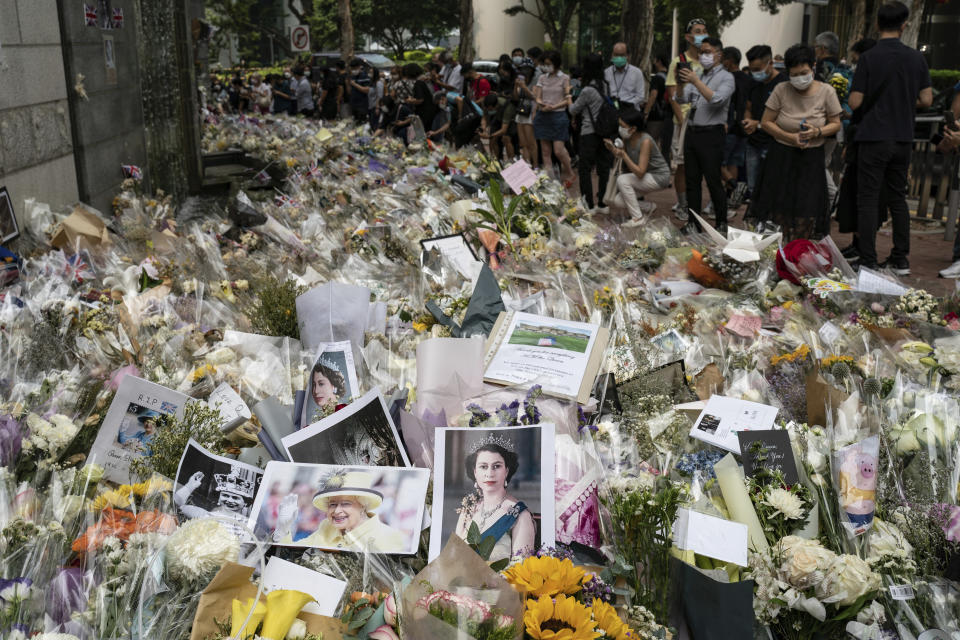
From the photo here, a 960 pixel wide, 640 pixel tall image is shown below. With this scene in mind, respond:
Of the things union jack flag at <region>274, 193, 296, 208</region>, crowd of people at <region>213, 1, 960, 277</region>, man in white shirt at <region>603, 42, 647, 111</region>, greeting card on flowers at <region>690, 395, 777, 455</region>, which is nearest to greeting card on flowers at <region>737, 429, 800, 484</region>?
greeting card on flowers at <region>690, 395, 777, 455</region>

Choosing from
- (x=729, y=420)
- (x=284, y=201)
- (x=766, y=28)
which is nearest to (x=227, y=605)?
(x=729, y=420)

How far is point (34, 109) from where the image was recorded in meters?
5.00

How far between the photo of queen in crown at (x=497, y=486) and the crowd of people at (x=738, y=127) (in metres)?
3.36

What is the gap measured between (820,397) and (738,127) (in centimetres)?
608

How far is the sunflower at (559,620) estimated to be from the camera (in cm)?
154

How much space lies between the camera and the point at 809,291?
12.8ft

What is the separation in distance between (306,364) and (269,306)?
0.48 metres

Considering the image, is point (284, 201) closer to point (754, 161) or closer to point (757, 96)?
point (757, 96)

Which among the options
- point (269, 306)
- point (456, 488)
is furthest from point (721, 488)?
point (269, 306)

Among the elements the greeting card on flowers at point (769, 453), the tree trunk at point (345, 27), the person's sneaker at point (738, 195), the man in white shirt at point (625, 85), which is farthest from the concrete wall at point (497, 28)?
the greeting card on flowers at point (769, 453)

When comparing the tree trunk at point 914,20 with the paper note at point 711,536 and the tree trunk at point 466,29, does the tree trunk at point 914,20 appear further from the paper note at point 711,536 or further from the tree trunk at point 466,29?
the paper note at point 711,536

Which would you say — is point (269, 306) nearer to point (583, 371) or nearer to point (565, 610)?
point (583, 371)

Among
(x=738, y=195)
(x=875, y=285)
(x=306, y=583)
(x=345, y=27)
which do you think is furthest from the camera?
(x=345, y=27)

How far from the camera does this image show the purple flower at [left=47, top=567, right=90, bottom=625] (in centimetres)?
176
